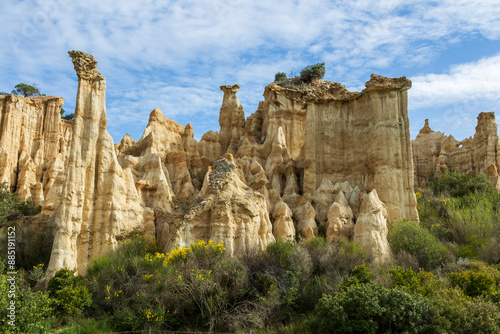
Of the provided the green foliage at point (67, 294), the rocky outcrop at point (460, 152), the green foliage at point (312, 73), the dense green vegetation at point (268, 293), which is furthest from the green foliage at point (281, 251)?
the green foliage at point (312, 73)

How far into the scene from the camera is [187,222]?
2345 cm

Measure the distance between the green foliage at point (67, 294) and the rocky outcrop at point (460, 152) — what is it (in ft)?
97.2

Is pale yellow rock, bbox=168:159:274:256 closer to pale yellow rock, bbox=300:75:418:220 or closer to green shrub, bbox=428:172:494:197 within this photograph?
pale yellow rock, bbox=300:75:418:220

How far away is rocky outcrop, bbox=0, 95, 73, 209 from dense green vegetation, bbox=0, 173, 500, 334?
2029 cm

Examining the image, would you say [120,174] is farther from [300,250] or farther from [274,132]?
[274,132]

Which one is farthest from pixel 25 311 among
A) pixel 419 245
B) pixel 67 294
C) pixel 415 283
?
pixel 419 245

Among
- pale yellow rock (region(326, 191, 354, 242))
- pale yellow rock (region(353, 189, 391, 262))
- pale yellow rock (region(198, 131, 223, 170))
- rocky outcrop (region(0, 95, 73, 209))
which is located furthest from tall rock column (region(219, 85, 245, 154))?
pale yellow rock (region(353, 189, 391, 262))

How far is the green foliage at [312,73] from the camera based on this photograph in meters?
45.5

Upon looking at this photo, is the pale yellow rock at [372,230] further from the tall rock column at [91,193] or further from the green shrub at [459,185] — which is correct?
the tall rock column at [91,193]

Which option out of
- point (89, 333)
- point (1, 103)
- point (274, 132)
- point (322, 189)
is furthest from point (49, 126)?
point (89, 333)

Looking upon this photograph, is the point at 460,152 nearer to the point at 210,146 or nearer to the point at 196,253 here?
the point at 210,146

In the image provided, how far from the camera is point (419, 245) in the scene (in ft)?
81.7

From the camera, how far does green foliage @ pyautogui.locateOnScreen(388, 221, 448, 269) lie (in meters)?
24.6

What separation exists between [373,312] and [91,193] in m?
15.3
